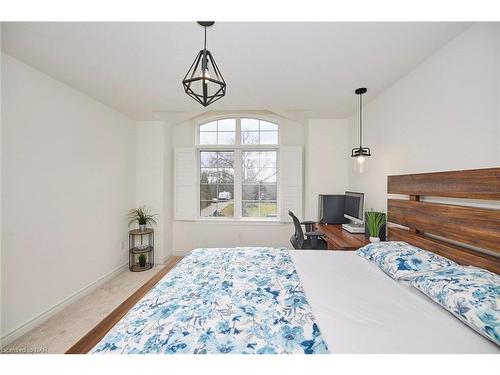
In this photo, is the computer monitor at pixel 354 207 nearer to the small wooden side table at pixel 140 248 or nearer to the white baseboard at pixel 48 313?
the small wooden side table at pixel 140 248

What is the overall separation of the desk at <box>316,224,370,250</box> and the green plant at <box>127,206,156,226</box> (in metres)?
2.85

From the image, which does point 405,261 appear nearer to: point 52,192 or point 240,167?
point 240,167

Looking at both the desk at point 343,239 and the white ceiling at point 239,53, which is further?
the desk at point 343,239

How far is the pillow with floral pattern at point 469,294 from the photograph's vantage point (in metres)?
0.81

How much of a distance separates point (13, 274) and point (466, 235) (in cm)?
361

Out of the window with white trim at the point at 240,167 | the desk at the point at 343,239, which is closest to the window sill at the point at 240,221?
the window with white trim at the point at 240,167

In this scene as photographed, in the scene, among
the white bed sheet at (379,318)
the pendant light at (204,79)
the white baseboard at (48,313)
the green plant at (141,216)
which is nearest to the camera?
the white bed sheet at (379,318)

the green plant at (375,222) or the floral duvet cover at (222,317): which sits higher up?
the green plant at (375,222)

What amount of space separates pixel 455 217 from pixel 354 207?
4.36 feet

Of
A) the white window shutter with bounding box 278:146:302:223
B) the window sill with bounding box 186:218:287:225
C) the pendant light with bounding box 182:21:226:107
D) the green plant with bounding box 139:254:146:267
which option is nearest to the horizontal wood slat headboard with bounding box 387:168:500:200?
the pendant light with bounding box 182:21:226:107

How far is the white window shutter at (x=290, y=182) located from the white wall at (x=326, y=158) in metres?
0.25

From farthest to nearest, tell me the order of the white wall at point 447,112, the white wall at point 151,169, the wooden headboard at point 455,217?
the white wall at point 151,169 < the white wall at point 447,112 < the wooden headboard at point 455,217

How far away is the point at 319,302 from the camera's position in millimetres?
1105
